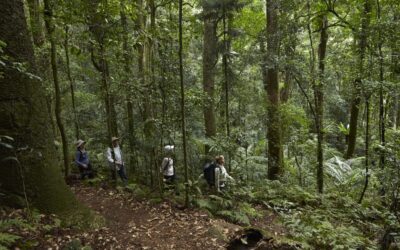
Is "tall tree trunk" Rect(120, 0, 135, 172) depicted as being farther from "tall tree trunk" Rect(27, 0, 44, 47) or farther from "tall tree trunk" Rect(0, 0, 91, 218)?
"tall tree trunk" Rect(0, 0, 91, 218)

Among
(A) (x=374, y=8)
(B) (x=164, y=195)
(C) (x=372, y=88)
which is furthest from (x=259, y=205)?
(A) (x=374, y=8)

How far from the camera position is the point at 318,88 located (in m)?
9.79

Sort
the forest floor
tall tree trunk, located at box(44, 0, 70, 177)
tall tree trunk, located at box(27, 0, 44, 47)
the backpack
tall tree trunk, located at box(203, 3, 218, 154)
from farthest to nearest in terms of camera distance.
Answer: tall tree trunk, located at box(203, 3, 218, 154) → the backpack → tall tree trunk, located at box(27, 0, 44, 47) → tall tree trunk, located at box(44, 0, 70, 177) → the forest floor

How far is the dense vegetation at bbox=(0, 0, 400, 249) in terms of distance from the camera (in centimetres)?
528

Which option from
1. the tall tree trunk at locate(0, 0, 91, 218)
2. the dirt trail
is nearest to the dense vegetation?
the tall tree trunk at locate(0, 0, 91, 218)

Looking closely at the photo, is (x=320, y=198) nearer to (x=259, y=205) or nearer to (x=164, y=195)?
(x=259, y=205)

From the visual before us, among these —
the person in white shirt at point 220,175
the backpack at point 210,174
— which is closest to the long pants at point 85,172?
the backpack at point 210,174

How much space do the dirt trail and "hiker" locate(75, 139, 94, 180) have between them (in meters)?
1.85

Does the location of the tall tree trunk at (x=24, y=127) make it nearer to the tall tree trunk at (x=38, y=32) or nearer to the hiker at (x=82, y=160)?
the tall tree trunk at (x=38, y=32)

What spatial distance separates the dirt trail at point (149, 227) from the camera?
554 centimetres

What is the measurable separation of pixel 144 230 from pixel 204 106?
17.0 feet

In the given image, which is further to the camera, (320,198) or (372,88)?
(320,198)

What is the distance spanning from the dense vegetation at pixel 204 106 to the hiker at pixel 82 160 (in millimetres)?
402

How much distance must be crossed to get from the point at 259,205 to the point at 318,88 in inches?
157
